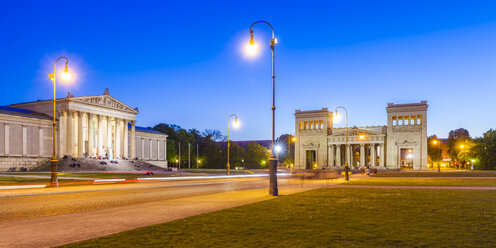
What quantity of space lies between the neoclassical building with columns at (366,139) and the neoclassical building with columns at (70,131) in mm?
52829

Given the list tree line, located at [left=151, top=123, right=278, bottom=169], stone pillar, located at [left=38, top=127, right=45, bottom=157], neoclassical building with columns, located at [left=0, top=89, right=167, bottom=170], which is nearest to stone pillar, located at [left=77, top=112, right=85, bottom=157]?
neoclassical building with columns, located at [left=0, top=89, right=167, bottom=170]

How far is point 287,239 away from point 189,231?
2642 mm

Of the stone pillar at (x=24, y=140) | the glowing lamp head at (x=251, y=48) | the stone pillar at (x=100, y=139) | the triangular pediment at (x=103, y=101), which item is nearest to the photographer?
the glowing lamp head at (x=251, y=48)

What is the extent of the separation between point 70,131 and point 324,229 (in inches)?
3309

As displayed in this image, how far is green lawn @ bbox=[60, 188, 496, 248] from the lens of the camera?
9.02m

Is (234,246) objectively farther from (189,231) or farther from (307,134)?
(307,134)

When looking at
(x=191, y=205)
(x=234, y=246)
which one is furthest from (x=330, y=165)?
(x=234, y=246)

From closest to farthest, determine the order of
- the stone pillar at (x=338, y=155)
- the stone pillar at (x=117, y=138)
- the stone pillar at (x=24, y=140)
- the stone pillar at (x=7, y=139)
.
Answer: the stone pillar at (x=7, y=139)
the stone pillar at (x=24, y=140)
the stone pillar at (x=117, y=138)
the stone pillar at (x=338, y=155)

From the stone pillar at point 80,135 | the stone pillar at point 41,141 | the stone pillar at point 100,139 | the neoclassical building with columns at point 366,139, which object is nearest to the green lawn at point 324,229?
the stone pillar at point 41,141

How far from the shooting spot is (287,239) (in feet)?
31.1

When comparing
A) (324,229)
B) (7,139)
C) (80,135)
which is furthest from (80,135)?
(324,229)

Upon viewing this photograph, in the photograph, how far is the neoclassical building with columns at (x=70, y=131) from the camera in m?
76.2

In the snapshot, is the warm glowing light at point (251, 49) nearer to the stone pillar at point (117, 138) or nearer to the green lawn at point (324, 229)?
the green lawn at point (324, 229)

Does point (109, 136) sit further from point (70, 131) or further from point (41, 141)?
point (41, 141)
